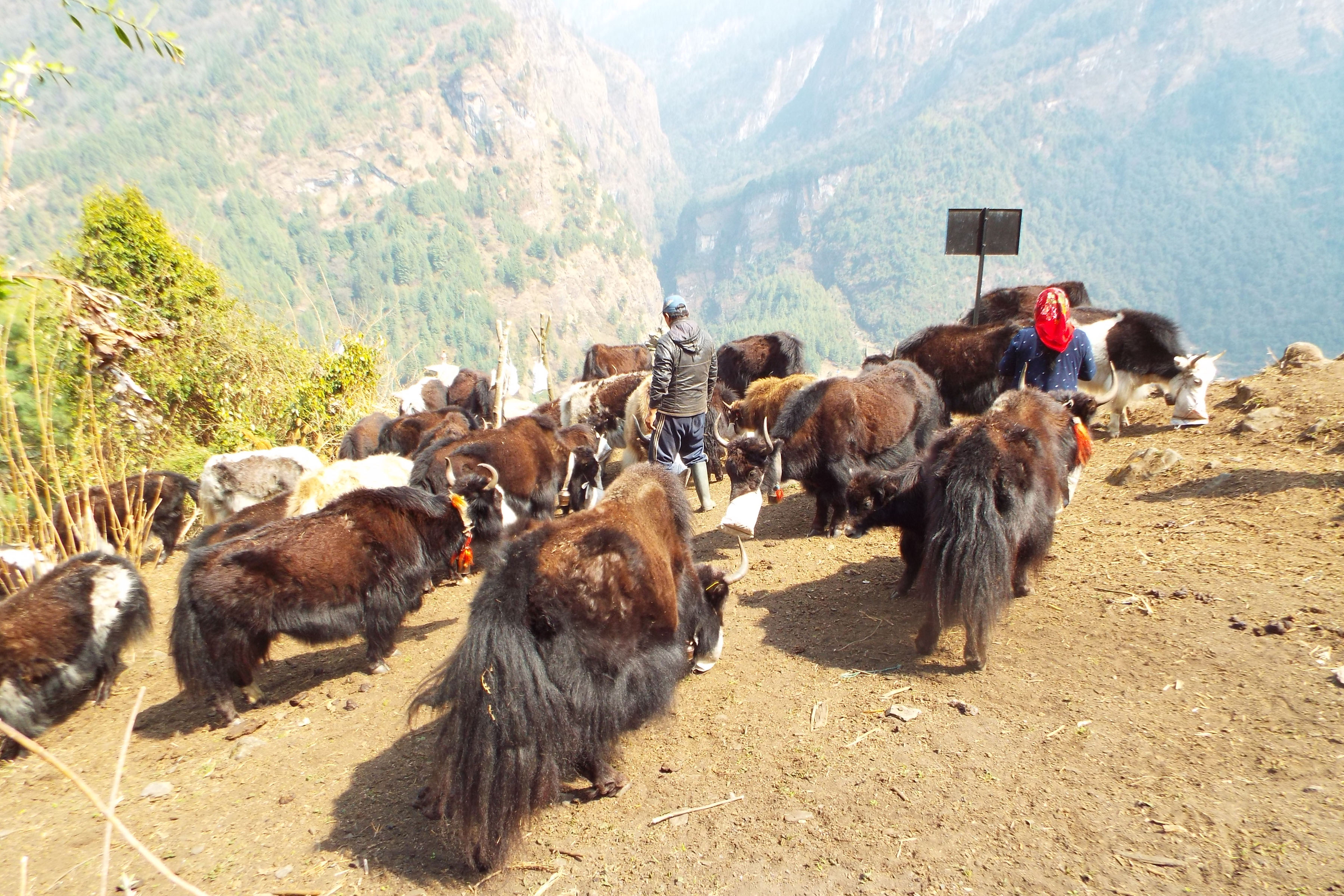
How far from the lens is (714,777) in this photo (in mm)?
3830

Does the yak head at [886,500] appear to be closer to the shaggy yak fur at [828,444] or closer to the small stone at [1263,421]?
the shaggy yak fur at [828,444]

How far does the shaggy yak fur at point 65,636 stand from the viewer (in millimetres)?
4832

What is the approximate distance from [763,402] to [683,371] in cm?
305

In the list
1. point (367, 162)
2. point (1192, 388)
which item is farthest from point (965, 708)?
point (367, 162)

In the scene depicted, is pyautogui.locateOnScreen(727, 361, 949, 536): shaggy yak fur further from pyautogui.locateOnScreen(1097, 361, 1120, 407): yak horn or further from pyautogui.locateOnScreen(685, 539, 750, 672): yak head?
pyautogui.locateOnScreen(1097, 361, 1120, 407): yak horn

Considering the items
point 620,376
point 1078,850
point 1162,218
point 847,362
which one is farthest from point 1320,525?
point 1162,218

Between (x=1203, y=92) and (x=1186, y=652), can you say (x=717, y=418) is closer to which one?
(x=1186, y=652)

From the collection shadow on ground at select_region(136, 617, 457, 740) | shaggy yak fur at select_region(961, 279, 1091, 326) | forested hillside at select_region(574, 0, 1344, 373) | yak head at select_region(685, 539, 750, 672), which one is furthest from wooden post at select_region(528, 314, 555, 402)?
forested hillside at select_region(574, 0, 1344, 373)

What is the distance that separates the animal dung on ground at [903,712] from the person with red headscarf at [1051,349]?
125 inches

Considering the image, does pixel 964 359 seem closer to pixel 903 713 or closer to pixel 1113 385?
pixel 1113 385

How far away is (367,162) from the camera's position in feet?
399

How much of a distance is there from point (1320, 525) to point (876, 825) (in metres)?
4.36

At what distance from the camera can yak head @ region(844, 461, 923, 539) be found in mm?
5035

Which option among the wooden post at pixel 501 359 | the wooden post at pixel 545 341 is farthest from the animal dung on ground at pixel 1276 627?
the wooden post at pixel 545 341
